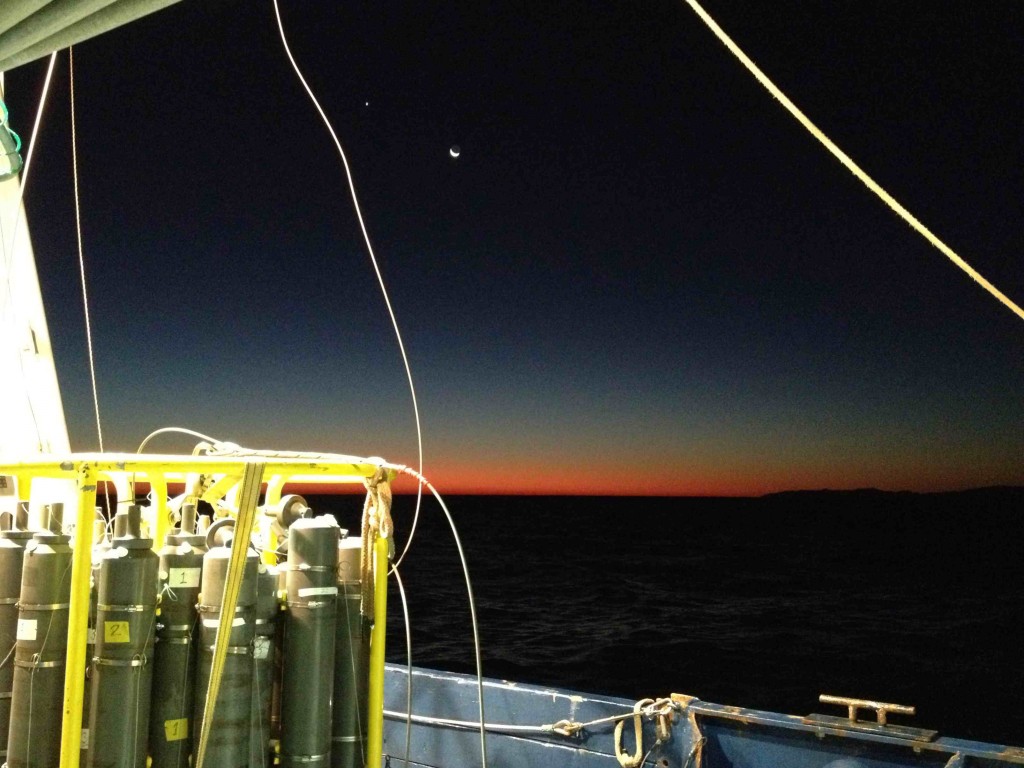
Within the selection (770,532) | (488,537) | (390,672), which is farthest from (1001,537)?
(390,672)

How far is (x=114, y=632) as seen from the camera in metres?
3.14

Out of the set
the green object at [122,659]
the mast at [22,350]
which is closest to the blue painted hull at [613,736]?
the green object at [122,659]

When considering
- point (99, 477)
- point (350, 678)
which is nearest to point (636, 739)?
point (350, 678)

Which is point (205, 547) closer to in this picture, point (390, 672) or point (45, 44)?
point (45, 44)

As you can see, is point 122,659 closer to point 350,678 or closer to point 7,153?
point 350,678

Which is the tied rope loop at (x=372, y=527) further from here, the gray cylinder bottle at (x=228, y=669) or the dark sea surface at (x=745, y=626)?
the dark sea surface at (x=745, y=626)

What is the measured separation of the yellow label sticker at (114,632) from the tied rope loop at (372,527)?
0.89m

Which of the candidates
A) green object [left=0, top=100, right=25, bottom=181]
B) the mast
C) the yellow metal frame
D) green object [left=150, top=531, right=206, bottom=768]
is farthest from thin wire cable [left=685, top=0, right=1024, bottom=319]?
the mast

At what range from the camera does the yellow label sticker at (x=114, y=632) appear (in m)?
3.13

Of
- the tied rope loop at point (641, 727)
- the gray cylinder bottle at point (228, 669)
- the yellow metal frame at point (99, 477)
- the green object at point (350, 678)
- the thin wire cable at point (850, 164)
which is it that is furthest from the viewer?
the tied rope loop at point (641, 727)

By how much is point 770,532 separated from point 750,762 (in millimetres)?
89784

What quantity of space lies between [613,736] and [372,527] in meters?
2.04

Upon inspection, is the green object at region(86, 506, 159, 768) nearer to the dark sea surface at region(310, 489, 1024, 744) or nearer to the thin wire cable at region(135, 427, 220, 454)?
the thin wire cable at region(135, 427, 220, 454)

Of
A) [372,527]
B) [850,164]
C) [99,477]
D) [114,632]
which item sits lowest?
[114,632]
